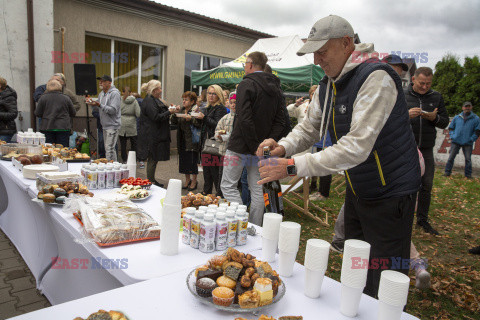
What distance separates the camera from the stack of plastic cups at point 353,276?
3.70 feet

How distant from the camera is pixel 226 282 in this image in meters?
1.22

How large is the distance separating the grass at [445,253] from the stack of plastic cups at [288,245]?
1.99m

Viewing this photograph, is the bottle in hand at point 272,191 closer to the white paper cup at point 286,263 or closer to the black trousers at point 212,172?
the white paper cup at point 286,263

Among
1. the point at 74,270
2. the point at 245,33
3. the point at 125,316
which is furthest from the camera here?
the point at 245,33

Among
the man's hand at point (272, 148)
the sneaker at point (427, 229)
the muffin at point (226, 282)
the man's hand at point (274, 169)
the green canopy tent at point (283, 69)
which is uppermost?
the green canopy tent at point (283, 69)

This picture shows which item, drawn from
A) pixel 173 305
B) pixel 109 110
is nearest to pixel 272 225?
pixel 173 305

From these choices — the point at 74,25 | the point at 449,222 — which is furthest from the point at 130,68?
the point at 449,222

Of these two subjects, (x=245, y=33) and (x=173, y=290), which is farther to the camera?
(x=245, y=33)

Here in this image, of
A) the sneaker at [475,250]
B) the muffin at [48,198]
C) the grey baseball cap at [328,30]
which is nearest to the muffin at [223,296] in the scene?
the grey baseball cap at [328,30]

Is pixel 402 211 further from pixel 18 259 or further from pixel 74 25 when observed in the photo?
pixel 74 25

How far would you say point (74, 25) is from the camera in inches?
350

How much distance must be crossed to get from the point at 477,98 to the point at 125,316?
1673 centimetres

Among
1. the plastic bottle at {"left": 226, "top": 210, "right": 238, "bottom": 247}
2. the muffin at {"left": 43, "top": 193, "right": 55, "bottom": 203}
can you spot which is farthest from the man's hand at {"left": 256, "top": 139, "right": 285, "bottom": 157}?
the muffin at {"left": 43, "top": 193, "right": 55, "bottom": 203}

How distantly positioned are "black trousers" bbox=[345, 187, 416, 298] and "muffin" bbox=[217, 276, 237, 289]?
3.12 feet
